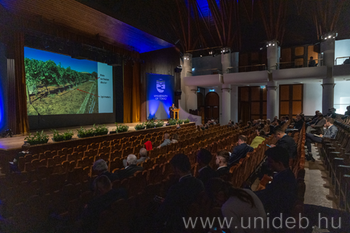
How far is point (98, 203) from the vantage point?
179 cm

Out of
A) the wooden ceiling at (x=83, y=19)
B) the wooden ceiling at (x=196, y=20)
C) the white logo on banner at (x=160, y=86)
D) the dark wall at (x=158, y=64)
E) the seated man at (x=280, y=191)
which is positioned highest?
the wooden ceiling at (x=196, y=20)

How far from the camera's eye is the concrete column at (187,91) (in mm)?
15970

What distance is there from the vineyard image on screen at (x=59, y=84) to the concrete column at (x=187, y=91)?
269 inches

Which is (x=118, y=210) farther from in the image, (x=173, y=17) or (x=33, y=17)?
(x=173, y=17)

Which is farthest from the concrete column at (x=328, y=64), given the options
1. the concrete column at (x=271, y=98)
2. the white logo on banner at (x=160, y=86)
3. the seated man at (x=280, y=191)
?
the seated man at (x=280, y=191)

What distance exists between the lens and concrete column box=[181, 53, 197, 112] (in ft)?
52.4

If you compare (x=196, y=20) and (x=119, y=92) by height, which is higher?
(x=196, y=20)

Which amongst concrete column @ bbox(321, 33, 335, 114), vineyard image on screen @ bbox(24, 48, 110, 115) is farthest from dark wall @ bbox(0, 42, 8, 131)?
concrete column @ bbox(321, 33, 335, 114)

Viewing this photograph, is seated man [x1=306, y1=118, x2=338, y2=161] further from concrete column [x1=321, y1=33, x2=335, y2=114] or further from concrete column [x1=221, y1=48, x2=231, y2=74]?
concrete column [x1=221, y1=48, x2=231, y2=74]

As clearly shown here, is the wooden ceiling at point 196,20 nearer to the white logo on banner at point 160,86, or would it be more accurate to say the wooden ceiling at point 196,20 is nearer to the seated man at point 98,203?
the white logo on banner at point 160,86

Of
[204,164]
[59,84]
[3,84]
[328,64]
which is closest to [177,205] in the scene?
[204,164]

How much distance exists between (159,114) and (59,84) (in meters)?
7.02

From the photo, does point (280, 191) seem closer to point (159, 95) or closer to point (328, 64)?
point (328, 64)

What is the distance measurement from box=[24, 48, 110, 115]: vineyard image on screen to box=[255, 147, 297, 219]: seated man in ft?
33.4
